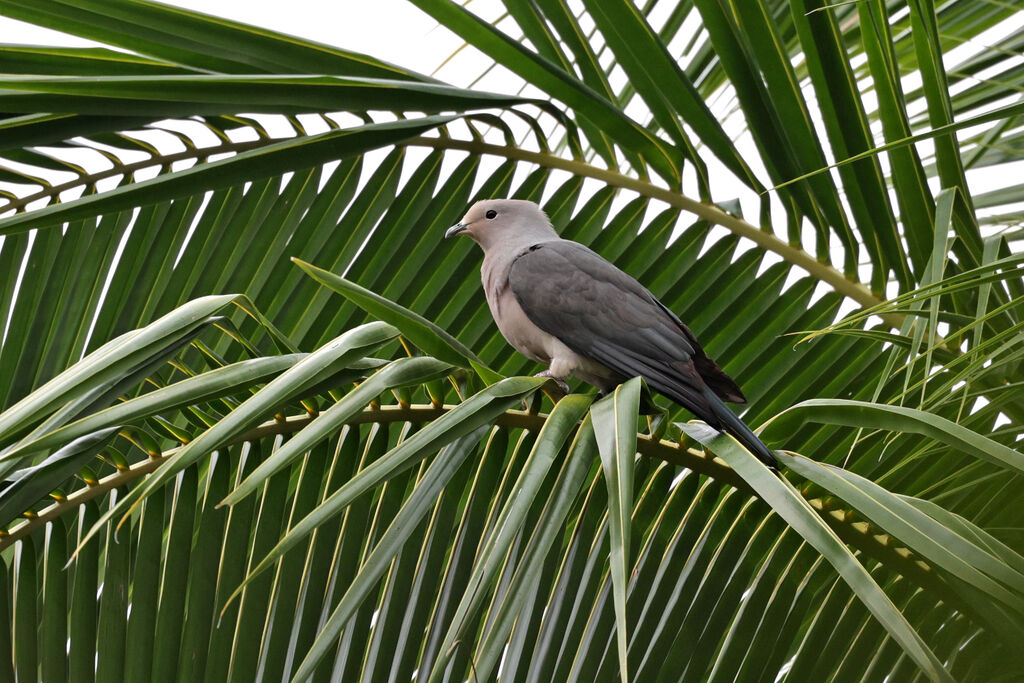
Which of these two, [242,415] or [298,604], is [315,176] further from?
[242,415]

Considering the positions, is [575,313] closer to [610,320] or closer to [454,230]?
[610,320]

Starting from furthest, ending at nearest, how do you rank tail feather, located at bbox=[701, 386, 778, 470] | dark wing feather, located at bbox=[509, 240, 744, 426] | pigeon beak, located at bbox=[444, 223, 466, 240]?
pigeon beak, located at bbox=[444, 223, 466, 240] < dark wing feather, located at bbox=[509, 240, 744, 426] < tail feather, located at bbox=[701, 386, 778, 470]

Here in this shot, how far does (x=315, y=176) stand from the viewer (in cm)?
182

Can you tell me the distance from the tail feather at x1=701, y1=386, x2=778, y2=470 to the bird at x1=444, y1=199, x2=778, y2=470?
2.0 inches

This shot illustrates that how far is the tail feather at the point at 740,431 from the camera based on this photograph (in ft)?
3.64


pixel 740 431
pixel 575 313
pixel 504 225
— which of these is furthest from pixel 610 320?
pixel 740 431

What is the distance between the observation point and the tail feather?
1108mm

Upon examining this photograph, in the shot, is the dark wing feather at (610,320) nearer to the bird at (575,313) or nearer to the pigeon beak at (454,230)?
the bird at (575,313)

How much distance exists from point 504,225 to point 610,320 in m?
0.31

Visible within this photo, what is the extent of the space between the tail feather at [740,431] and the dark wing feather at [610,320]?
3 cm

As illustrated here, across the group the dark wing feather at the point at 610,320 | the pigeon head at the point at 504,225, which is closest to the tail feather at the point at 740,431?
the dark wing feather at the point at 610,320

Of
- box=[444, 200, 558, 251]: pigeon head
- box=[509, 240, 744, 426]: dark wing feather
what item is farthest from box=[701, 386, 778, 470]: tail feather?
box=[444, 200, 558, 251]: pigeon head

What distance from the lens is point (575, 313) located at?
1743mm

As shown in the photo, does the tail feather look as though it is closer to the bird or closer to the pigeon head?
the bird
